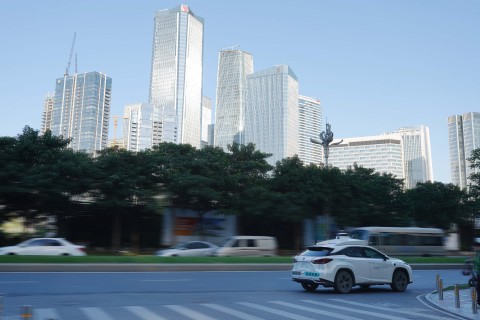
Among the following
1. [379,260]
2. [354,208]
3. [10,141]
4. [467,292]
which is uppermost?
[10,141]

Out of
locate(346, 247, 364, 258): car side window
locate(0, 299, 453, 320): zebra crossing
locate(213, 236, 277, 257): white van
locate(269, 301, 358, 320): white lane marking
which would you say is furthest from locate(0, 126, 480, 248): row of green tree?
locate(269, 301, 358, 320): white lane marking

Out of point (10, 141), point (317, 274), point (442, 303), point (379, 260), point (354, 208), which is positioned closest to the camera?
point (442, 303)

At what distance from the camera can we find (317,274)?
14414 mm

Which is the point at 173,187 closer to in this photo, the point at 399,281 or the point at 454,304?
the point at 399,281

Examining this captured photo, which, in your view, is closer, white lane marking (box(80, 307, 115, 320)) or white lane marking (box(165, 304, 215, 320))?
white lane marking (box(80, 307, 115, 320))

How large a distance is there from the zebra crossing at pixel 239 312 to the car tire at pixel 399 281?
154 inches

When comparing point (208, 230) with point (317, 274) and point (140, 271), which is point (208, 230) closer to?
point (140, 271)


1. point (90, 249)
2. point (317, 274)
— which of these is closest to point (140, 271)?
point (317, 274)

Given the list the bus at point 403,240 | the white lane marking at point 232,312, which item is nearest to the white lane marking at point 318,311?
the white lane marking at point 232,312

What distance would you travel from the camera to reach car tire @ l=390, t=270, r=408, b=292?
15891mm

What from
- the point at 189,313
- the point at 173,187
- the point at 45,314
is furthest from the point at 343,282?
the point at 173,187

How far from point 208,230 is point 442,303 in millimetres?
29396

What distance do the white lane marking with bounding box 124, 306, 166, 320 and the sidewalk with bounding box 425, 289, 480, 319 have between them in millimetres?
6766

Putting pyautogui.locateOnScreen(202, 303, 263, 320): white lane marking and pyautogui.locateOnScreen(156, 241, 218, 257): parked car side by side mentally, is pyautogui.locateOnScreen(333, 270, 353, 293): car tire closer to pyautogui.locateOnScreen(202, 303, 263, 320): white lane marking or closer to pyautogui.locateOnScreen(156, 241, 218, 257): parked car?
pyautogui.locateOnScreen(202, 303, 263, 320): white lane marking
